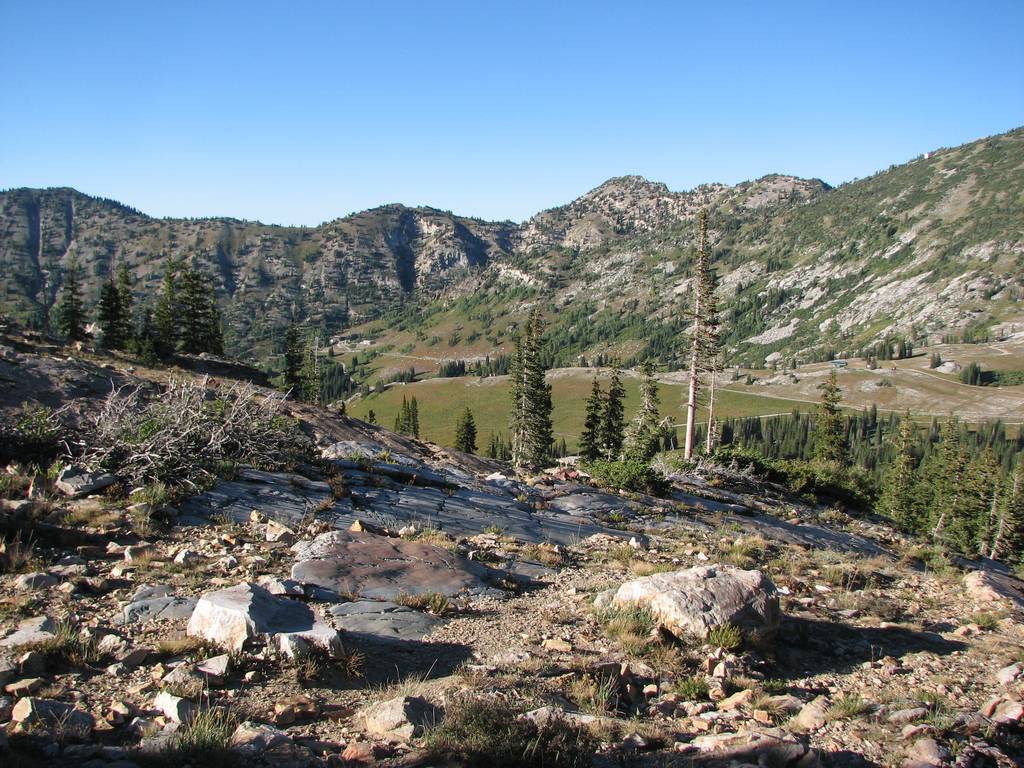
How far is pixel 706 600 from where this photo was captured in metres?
9.21

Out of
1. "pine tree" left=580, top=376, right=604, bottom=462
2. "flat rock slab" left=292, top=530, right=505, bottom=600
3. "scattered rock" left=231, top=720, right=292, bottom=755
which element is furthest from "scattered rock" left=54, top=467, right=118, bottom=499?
"pine tree" left=580, top=376, right=604, bottom=462

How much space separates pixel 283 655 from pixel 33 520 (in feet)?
19.2

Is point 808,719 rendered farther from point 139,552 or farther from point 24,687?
point 139,552

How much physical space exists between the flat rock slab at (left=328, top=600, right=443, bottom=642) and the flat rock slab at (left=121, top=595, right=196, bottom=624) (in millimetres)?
1834

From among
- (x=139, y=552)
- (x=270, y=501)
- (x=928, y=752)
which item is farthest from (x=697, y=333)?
(x=139, y=552)

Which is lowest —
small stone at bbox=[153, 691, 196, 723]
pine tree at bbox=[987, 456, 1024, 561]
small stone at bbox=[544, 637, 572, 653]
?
pine tree at bbox=[987, 456, 1024, 561]

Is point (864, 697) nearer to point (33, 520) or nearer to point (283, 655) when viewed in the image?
point (283, 655)

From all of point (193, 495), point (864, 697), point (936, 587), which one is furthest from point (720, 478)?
point (193, 495)

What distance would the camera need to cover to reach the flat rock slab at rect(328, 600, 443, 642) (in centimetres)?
809

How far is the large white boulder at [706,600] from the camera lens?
8.94 m

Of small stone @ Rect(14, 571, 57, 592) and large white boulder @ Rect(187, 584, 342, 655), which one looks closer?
large white boulder @ Rect(187, 584, 342, 655)

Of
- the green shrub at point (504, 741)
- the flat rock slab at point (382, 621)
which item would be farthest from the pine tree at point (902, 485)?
the green shrub at point (504, 741)

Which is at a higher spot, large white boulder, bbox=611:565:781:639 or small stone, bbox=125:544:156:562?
small stone, bbox=125:544:156:562

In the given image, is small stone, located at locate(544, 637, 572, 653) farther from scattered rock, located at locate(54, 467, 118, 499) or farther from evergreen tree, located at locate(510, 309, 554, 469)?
evergreen tree, located at locate(510, 309, 554, 469)
